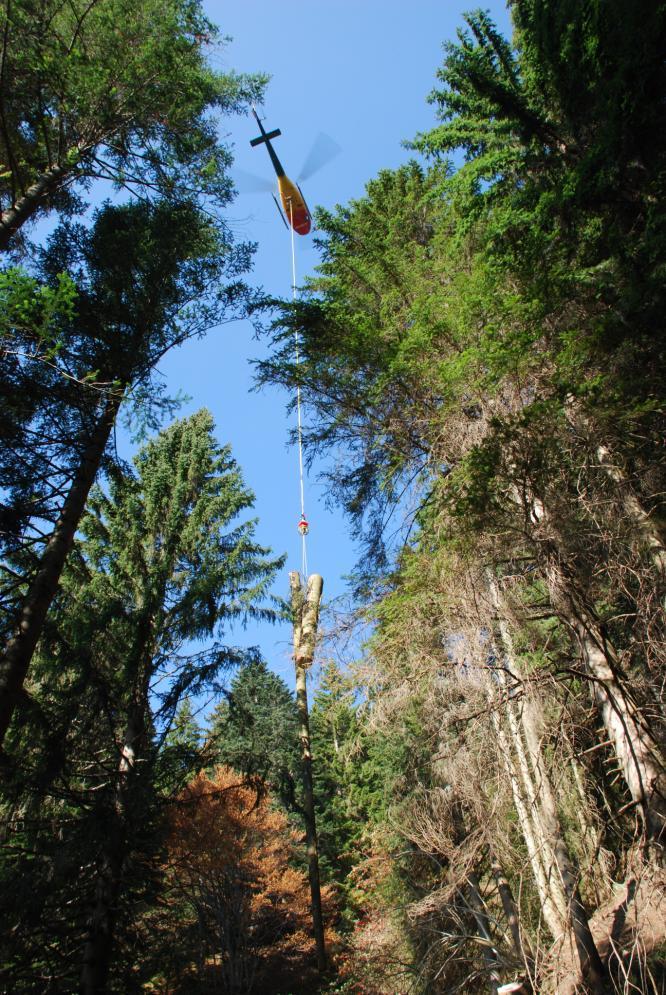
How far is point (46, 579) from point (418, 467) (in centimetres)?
428

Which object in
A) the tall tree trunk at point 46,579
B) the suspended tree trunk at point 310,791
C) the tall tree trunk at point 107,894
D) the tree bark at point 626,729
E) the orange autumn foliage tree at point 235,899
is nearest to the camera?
the tree bark at point 626,729

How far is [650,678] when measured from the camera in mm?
4586

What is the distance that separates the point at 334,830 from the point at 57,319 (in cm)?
2174

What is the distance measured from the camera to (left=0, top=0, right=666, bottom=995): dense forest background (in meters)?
4.62

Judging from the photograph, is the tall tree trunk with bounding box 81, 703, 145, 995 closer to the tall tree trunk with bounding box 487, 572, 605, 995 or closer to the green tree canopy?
the tall tree trunk with bounding box 487, 572, 605, 995

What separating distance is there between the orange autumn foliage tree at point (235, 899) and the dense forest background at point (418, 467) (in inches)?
142

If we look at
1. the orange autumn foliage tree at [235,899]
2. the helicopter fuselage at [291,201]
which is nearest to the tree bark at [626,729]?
the orange autumn foliage tree at [235,899]

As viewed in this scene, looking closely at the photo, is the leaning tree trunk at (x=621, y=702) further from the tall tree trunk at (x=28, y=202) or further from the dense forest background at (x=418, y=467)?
the tall tree trunk at (x=28, y=202)

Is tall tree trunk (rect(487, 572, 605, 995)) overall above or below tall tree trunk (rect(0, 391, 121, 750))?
below

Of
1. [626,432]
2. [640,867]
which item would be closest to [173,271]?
[626,432]

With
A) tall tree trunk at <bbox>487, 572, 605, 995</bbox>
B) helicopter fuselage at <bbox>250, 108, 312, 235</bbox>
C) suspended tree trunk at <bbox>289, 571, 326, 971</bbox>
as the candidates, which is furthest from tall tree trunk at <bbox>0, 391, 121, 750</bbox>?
helicopter fuselage at <bbox>250, 108, 312, 235</bbox>

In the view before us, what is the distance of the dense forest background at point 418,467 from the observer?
4617 millimetres

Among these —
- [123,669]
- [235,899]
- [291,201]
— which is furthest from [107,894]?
[291,201]

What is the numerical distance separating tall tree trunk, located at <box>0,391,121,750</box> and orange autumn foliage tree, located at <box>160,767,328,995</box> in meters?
6.09
